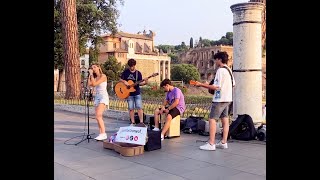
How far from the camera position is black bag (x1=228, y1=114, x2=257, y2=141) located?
7.52m

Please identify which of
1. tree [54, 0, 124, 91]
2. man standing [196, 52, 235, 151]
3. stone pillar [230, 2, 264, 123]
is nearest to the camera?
man standing [196, 52, 235, 151]

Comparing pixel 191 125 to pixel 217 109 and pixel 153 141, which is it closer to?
pixel 153 141

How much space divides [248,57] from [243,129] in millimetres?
1563

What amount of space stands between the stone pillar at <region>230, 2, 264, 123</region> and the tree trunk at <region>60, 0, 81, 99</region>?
504 inches

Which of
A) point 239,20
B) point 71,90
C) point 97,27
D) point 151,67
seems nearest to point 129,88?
point 239,20

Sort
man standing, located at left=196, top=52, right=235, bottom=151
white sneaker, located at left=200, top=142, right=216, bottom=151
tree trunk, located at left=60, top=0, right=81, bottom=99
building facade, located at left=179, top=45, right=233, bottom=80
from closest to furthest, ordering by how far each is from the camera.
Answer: man standing, located at left=196, top=52, right=235, bottom=151
white sneaker, located at left=200, top=142, right=216, bottom=151
tree trunk, located at left=60, top=0, right=81, bottom=99
building facade, located at left=179, top=45, right=233, bottom=80

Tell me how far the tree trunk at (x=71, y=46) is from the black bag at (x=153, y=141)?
13354 mm

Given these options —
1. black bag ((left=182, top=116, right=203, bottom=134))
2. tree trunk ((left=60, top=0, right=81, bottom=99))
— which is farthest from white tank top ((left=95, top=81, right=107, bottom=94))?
tree trunk ((left=60, top=0, right=81, bottom=99))

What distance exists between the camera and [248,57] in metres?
7.80

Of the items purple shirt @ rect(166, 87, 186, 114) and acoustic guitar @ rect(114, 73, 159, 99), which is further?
acoustic guitar @ rect(114, 73, 159, 99)

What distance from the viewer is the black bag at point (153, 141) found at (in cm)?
672

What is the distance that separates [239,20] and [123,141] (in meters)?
3.69

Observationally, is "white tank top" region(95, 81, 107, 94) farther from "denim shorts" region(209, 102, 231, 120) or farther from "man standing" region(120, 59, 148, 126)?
"denim shorts" region(209, 102, 231, 120)
